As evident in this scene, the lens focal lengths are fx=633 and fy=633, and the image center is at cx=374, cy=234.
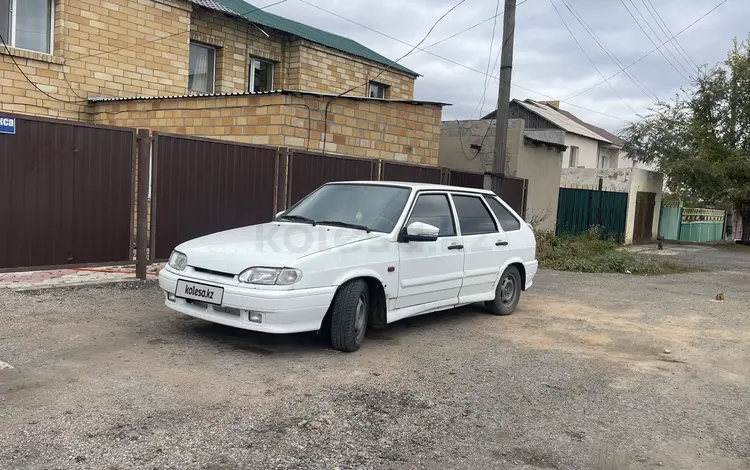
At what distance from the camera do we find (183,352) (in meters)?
5.14

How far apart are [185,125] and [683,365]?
29.7 feet

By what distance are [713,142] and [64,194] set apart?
21908 mm

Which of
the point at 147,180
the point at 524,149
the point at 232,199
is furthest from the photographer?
the point at 524,149

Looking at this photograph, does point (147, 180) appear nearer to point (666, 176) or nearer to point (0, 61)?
point (0, 61)

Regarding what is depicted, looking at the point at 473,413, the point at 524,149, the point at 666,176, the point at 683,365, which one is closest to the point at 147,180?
the point at 473,413

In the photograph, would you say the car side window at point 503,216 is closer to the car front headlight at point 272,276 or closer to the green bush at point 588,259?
the car front headlight at point 272,276

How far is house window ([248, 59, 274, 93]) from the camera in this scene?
18.3 meters

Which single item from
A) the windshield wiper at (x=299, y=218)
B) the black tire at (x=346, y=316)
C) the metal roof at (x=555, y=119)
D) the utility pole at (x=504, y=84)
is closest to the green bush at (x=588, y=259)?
the utility pole at (x=504, y=84)

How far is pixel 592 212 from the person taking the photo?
18734 mm

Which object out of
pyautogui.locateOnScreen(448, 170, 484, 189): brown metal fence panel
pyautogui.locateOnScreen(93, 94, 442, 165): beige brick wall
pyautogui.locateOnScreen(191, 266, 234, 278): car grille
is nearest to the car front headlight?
pyautogui.locateOnScreen(191, 266, 234, 278): car grille

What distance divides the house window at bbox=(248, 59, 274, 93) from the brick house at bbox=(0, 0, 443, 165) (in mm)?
40

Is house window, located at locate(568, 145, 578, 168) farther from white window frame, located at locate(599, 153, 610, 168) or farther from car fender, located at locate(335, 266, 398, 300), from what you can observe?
car fender, located at locate(335, 266, 398, 300)

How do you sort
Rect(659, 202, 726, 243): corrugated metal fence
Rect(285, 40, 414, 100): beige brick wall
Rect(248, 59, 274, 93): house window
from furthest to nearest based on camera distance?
Rect(659, 202, 726, 243): corrugated metal fence
Rect(285, 40, 414, 100): beige brick wall
Rect(248, 59, 274, 93): house window

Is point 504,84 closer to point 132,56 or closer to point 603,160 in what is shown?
Result: point 132,56
